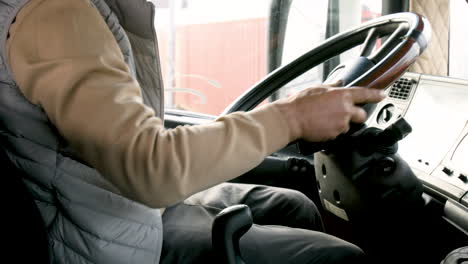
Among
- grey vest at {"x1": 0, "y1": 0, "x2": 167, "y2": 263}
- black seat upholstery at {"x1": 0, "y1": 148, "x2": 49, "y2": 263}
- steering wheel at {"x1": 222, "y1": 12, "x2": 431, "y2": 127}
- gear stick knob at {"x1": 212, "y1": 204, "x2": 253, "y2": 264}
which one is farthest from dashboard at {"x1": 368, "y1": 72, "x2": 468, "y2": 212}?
black seat upholstery at {"x1": 0, "y1": 148, "x2": 49, "y2": 263}

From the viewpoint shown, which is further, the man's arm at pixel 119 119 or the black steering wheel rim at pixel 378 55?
the black steering wheel rim at pixel 378 55

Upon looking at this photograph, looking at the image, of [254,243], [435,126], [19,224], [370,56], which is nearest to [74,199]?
[19,224]

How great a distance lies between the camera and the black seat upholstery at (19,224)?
75 centimetres

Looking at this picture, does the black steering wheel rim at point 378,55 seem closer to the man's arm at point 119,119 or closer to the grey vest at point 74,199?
the man's arm at point 119,119

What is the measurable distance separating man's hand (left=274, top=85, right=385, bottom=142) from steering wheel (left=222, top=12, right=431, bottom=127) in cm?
7

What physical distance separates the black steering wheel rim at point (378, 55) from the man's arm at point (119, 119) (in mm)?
138

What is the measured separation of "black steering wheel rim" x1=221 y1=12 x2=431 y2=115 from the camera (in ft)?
2.91

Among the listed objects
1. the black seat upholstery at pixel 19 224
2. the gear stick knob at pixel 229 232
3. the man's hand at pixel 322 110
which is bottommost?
the gear stick knob at pixel 229 232


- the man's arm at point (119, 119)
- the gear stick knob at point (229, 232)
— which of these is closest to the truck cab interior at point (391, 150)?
the gear stick knob at point (229, 232)

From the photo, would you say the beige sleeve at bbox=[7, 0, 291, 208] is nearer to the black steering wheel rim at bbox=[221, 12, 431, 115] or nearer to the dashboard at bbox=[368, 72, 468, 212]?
the black steering wheel rim at bbox=[221, 12, 431, 115]

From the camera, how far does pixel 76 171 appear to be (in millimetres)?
855

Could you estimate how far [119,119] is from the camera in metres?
0.69

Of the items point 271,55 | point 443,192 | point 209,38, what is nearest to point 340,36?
point 443,192

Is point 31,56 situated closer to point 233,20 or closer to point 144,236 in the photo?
point 144,236
